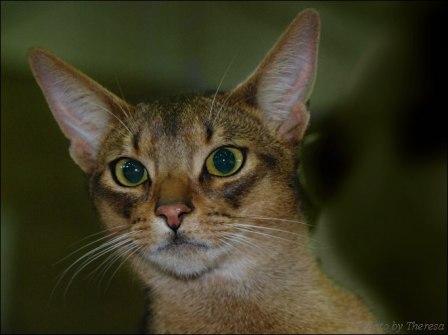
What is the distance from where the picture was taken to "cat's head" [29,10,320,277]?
3.67 feet

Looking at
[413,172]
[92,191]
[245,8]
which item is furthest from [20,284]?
[413,172]

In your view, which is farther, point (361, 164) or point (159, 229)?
point (361, 164)

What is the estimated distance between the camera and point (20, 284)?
4.80ft

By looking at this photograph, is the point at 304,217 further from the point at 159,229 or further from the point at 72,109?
the point at 72,109

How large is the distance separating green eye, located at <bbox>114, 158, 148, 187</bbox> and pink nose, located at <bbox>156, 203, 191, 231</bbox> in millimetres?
157

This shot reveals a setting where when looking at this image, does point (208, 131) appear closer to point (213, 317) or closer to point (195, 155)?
point (195, 155)

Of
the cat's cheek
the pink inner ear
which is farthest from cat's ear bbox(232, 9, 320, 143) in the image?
the cat's cheek

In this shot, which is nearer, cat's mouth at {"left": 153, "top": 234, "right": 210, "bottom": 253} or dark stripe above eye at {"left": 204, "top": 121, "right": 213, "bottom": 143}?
cat's mouth at {"left": 153, "top": 234, "right": 210, "bottom": 253}

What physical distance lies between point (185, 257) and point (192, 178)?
0.16 meters

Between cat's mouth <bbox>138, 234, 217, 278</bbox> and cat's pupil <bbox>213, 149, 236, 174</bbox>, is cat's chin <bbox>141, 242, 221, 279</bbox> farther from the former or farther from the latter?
cat's pupil <bbox>213, 149, 236, 174</bbox>

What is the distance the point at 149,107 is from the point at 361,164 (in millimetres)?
526

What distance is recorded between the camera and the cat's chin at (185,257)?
112cm

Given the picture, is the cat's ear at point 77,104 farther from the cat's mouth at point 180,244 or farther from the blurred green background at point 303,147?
the cat's mouth at point 180,244

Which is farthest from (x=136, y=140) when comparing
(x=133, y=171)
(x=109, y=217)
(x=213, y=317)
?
(x=213, y=317)
